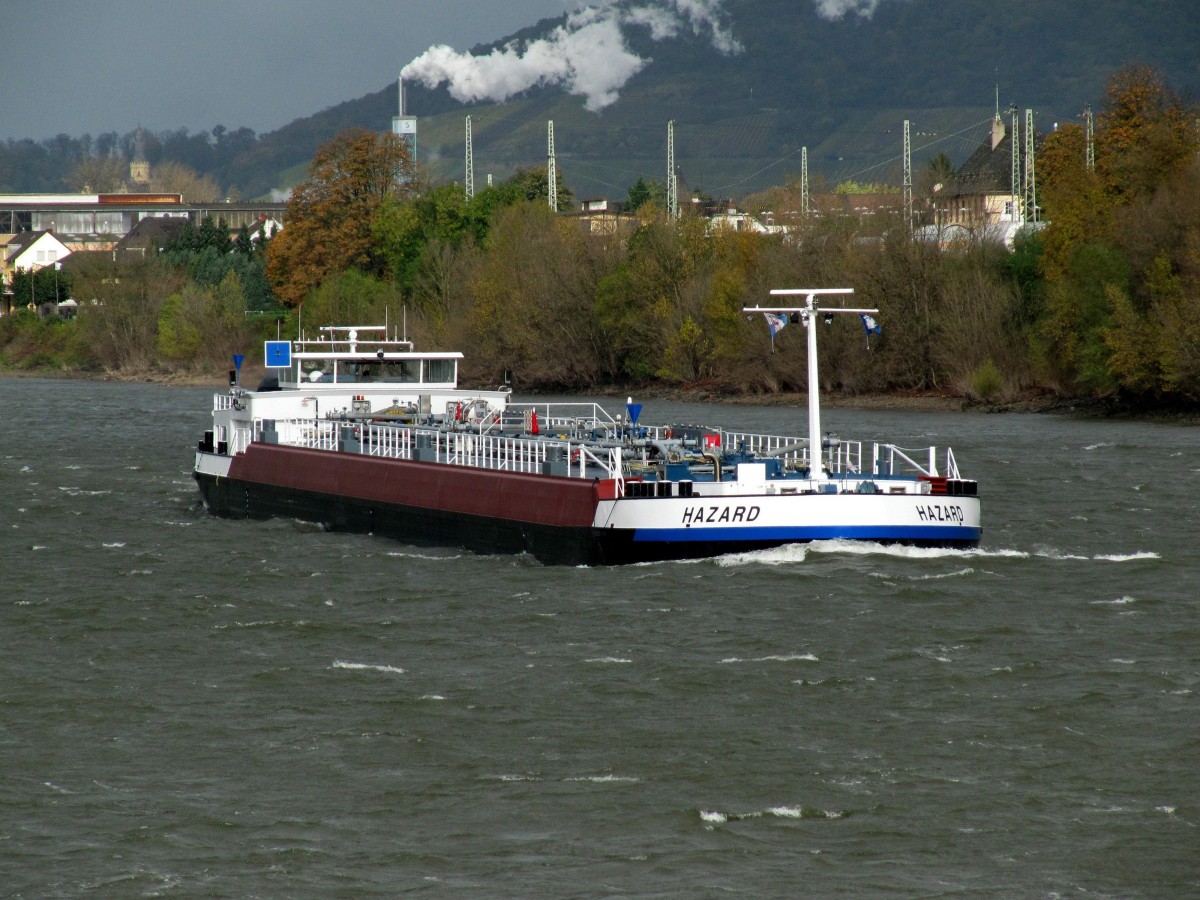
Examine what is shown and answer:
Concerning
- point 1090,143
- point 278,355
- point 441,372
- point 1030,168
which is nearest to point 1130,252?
point 1090,143

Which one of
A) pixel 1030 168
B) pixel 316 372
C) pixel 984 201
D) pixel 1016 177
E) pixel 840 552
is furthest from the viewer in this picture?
pixel 1016 177

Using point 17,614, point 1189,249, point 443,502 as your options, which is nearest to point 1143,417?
point 1189,249

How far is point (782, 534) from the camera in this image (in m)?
28.3

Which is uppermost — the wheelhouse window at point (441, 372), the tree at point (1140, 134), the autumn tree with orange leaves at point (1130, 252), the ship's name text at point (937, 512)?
the tree at point (1140, 134)

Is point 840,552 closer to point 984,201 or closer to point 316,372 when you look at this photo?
point 316,372

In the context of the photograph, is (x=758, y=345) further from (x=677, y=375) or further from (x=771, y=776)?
(x=771, y=776)

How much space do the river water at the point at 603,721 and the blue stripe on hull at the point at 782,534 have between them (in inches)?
18.4

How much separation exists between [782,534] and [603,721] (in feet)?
29.5

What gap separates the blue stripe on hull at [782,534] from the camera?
92.9ft

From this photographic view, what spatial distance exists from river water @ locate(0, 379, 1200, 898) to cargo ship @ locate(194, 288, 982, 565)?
758mm

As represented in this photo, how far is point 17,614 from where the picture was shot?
2781cm

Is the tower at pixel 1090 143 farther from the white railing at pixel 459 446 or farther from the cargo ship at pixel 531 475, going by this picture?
the white railing at pixel 459 446

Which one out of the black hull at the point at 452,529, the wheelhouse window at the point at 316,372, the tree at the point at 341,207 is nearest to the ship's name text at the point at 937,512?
the black hull at the point at 452,529

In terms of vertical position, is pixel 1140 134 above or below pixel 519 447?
above
